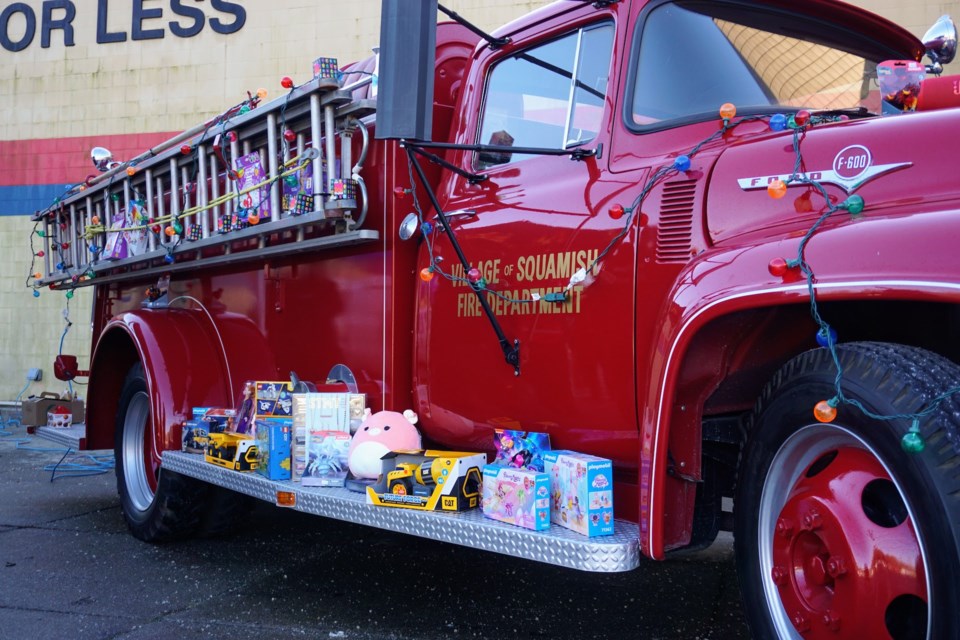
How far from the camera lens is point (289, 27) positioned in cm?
1212

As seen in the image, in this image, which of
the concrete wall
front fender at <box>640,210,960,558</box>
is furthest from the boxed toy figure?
the concrete wall

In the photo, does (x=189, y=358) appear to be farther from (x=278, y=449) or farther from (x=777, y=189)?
(x=777, y=189)

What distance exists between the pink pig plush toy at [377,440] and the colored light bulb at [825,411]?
1822 millimetres

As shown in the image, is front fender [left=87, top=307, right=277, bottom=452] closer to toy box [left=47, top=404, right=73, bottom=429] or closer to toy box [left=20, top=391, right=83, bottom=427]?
toy box [left=47, top=404, right=73, bottom=429]

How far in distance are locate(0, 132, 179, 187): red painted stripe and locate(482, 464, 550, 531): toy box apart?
1115 centimetres

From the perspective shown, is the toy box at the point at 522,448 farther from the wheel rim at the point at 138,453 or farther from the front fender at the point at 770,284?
the wheel rim at the point at 138,453

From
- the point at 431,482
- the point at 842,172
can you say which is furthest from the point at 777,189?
the point at 431,482

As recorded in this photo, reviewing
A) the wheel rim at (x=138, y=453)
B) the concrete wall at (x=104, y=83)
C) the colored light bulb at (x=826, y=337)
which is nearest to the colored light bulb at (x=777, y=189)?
the colored light bulb at (x=826, y=337)

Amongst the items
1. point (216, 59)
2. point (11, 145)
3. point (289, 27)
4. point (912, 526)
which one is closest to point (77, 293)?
point (11, 145)

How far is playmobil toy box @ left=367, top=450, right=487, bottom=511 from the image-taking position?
315 centimetres

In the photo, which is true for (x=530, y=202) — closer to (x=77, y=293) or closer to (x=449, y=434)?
(x=449, y=434)

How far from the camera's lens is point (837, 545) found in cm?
215

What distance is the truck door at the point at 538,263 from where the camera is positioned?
9.74 ft

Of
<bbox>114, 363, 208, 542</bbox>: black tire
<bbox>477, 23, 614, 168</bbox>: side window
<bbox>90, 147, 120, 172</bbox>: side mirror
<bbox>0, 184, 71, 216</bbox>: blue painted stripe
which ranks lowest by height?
<bbox>114, 363, 208, 542</bbox>: black tire
